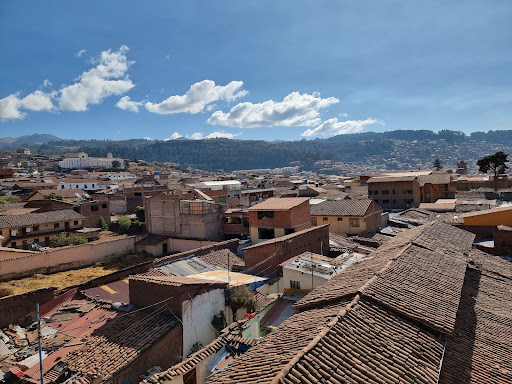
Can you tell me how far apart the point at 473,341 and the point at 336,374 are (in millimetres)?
5517

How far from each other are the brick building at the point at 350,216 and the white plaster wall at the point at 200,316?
1905 centimetres

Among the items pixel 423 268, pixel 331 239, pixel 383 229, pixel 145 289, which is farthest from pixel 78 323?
pixel 383 229

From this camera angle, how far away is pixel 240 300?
1482 cm

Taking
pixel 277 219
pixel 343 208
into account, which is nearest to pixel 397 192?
pixel 343 208

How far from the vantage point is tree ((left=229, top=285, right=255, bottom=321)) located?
48.7ft

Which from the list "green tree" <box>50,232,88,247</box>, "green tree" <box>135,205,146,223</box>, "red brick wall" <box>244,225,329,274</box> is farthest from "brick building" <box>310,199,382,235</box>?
"green tree" <box>135,205,146,223</box>

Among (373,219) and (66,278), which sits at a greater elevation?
(373,219)

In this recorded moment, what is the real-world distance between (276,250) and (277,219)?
26.7 ft

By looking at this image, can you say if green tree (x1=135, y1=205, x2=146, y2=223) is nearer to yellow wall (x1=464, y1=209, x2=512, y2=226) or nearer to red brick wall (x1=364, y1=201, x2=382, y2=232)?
red brick wall (x1=364, y1=201, x2=382, y2=232)

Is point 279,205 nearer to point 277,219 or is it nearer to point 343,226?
point 277,219

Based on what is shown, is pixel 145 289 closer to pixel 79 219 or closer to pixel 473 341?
pixel 473 341

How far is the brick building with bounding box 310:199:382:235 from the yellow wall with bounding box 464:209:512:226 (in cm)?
949

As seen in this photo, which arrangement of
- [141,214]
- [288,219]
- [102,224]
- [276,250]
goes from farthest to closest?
[141,214], [102,224], [288,219], [276,250]

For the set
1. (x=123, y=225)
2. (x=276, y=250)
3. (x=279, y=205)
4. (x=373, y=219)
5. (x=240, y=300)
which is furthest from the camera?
(x=123, y=225)
